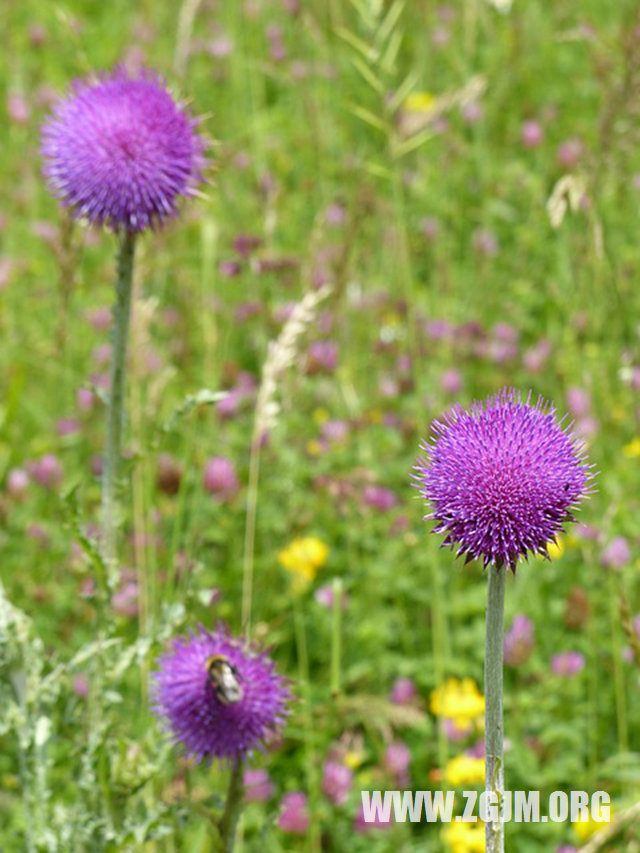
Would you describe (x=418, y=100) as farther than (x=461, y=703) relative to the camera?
Yes

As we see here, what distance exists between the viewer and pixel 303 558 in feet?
10.1

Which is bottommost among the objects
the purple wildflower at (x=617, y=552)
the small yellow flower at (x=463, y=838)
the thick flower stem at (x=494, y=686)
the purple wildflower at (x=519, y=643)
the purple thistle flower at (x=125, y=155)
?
the small yellow flower at (x=463, y=838)

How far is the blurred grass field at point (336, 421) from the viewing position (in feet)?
7.63

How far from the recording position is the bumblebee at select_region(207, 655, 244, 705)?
1.69 m

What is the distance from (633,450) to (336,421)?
34.7 inches

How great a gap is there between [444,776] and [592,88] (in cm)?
412

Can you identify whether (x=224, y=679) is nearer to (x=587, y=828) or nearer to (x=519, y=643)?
(x=587, y=828)

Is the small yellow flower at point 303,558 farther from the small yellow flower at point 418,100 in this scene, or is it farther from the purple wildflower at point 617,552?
the small yellow flower at point 418,100

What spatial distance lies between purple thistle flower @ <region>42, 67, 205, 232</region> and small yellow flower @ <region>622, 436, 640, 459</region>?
1.51 metres

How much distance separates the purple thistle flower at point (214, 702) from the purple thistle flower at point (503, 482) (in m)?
0.61

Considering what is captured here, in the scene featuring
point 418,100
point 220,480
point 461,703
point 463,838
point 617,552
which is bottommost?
point 463,838

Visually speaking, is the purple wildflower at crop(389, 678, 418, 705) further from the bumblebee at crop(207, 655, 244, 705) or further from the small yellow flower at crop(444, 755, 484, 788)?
the bumblebee at crop(207, 655, 244, 705)

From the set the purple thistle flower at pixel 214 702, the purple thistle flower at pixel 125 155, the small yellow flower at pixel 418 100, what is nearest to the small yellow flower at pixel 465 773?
the purple thistle flower at pixel 214 702

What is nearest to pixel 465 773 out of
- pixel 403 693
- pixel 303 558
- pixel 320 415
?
pixel 403 693
